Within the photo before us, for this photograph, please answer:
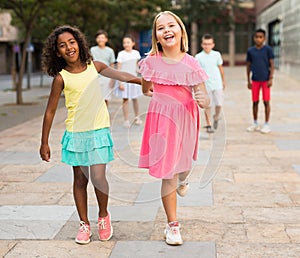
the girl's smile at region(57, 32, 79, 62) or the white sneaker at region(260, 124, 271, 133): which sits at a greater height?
the girl's smile at region(57, 32, 79, 62)

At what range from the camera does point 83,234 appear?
4609 mm

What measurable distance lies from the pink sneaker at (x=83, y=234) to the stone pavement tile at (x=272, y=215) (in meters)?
1.38

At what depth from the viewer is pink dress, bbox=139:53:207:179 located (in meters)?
4.50

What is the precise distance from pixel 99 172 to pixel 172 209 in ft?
2.06

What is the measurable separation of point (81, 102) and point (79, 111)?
0.23 feet

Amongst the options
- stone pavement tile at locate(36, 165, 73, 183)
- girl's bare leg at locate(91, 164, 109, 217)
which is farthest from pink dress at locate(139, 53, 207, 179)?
stone pavement tile at locate(36, 165, 73, 183)

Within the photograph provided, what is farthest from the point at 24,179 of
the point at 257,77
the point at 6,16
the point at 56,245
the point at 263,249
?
the point at 6,16

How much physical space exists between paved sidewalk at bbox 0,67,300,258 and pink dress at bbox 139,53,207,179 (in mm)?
631

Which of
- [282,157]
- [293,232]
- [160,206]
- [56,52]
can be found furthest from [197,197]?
[282,157]

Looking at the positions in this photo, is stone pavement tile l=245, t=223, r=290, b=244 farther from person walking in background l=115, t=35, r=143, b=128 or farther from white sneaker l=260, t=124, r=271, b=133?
person walking in background l=115, t=35, r=143, b=128

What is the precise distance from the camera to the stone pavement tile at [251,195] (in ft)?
18.6

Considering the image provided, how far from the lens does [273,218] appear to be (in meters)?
5.17

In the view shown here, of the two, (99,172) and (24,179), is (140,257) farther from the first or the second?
(24,179)

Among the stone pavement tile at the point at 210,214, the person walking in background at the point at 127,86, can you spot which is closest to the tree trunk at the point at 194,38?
the person walking in background at the point at 127,86
